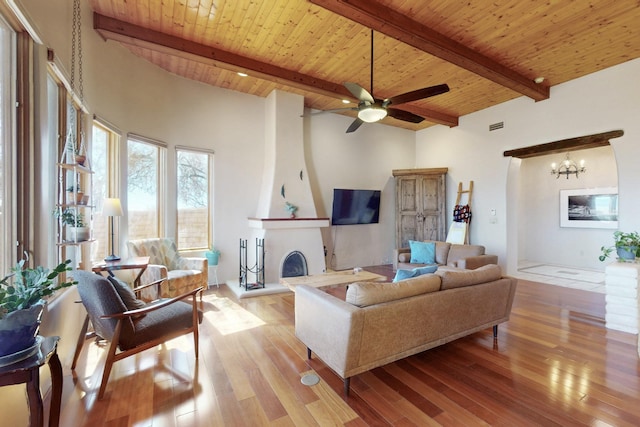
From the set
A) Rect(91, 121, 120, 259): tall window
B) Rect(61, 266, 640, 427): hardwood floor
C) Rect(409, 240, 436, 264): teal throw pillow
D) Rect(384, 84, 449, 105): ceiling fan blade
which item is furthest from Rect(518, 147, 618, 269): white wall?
Rect(91, 121, 120, 259): tall window

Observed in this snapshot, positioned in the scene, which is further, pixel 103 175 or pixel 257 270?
pixel 257 270

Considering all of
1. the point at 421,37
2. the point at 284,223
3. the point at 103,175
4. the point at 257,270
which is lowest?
the point at 257,270

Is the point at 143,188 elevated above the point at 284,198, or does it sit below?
above

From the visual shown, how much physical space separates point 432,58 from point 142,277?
5033 mm

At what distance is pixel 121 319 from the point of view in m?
2.09

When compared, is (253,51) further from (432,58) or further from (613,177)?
(613,177)

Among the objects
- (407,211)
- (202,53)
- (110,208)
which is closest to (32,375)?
(110,208)

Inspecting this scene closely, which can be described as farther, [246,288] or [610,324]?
[246,288]

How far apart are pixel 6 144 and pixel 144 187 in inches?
107

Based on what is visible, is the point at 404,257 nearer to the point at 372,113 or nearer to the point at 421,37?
the point at 372,113

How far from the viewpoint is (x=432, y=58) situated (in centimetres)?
402

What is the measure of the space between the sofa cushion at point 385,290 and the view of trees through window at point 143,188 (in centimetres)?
380

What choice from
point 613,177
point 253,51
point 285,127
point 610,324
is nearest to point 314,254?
point 285,127

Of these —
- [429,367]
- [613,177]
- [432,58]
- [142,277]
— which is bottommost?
[429,367]
